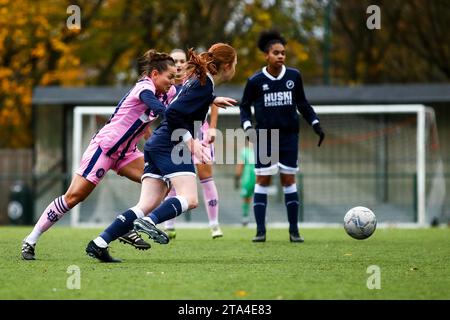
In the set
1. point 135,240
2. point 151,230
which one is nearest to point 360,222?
point 135,240

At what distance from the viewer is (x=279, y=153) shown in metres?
11.1

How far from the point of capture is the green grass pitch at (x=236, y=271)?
6.22 m

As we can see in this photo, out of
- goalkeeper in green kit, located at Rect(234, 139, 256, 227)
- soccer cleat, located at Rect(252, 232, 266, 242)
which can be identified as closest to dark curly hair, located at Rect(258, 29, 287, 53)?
soccer cleat, located at Rect(252, 232, 266, 242)

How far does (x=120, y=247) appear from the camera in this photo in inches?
414

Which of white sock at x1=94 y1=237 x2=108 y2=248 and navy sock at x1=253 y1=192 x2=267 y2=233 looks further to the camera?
navy sock at x1=253 y1=192 x2=267 y2=233

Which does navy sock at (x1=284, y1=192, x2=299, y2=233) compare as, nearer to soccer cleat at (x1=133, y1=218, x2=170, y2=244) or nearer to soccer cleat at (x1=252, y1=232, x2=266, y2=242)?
soccer cleat at (x1=252, y1=232, x2=266, y2=242)

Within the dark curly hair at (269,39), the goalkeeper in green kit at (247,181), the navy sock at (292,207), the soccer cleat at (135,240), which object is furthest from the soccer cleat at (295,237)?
the goalkeeper in green kit at (247,181)

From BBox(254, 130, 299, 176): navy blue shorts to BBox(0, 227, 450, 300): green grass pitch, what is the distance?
882 mm

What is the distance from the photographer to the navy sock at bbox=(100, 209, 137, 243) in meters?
8.27

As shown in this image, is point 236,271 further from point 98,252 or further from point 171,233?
point 171,233

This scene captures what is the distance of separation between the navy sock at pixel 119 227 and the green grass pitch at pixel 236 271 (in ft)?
0.84

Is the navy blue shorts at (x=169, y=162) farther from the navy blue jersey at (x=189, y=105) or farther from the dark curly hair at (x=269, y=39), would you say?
the dark curly hair at (x=269, y=39)

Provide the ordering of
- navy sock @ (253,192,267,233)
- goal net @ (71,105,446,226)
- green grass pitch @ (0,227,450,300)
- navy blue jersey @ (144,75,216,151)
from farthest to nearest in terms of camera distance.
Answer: goal net @ (71,105,446,226) → navy sock @ (253,192,267,233) → navy blue jersey @ (144,75,216,151) → green grass pitch @ (0,227,450,300)
